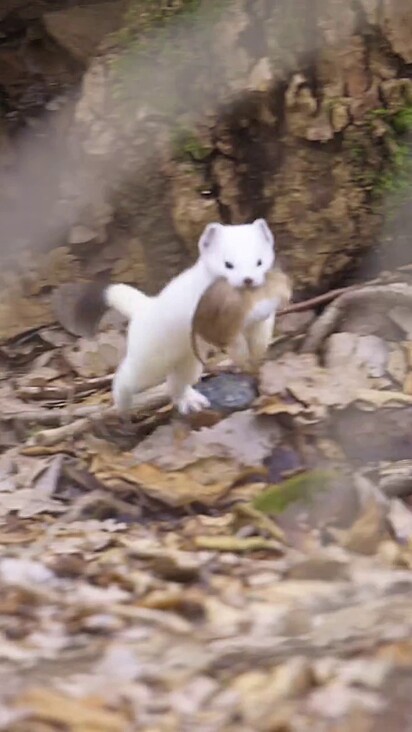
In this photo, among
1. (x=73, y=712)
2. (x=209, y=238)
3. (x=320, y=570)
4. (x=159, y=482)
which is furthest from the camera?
(x=209, y=238)

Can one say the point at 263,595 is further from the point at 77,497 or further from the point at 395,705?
the point at 77,497

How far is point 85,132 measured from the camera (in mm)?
1574

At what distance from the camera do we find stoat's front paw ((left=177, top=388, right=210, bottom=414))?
1.31 meters

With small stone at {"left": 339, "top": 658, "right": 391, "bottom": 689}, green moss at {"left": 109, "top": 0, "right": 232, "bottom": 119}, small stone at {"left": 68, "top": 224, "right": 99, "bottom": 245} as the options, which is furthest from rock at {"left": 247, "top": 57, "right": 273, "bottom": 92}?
small stone at {"left": 339, "top": 658, "right": 391, "bottom": 689}

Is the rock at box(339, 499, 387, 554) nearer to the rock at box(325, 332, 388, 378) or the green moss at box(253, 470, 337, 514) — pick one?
the green moss at box(253, 470, 337, 514)

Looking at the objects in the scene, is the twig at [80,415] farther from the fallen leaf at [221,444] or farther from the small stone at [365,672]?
the small stone at [365,672]

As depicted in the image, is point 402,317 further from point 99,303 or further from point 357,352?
point 99,303

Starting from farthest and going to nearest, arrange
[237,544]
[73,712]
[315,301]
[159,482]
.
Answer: [315,301]
[159,482]
[237,544]
[73,712]

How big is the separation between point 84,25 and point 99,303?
40 centimetres

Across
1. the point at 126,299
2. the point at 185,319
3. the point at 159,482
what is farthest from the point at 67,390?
the point at 159,482

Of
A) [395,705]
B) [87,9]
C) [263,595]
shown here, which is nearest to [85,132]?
[87,9]

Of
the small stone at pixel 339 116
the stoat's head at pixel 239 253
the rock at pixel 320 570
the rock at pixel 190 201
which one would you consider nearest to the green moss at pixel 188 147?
the rock at pixel 190 201

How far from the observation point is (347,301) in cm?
148

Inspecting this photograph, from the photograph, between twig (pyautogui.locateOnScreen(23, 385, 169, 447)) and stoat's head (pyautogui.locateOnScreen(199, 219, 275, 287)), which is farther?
twig (pyautogui.locateOnScreen(23, 385, 169, 447))
